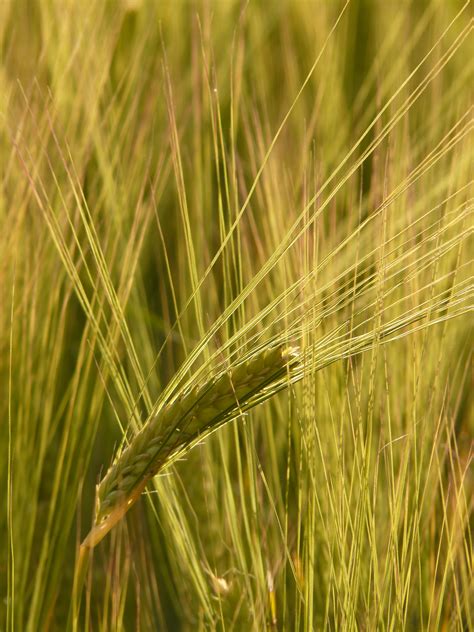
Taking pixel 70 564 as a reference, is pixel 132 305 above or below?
above

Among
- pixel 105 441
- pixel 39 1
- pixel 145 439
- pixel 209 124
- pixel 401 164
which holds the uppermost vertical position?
pixel 39 1

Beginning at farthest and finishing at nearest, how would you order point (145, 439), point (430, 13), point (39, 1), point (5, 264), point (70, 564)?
1. point (430, 13)
2. point (39, 1)
3. point (70, 564)
4. point (5, 264)
5. point (145, 439)

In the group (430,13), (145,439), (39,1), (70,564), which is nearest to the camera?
(145,439)

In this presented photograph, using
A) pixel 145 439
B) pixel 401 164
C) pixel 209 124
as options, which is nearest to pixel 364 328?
pixel 401 164

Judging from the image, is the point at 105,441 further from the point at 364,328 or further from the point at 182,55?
the point at 182,55
